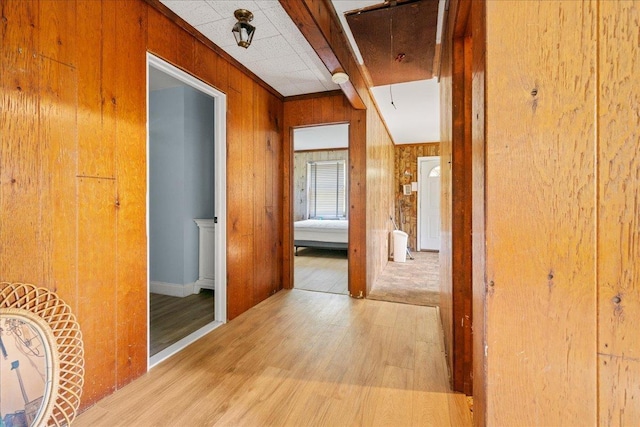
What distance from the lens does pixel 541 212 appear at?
64 centimetres

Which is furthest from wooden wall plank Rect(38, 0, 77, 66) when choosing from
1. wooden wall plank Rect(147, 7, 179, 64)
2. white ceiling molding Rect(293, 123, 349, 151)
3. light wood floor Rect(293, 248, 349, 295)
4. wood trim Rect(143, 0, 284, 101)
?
white ceiling molding Rect(293, 123, 349, 151)

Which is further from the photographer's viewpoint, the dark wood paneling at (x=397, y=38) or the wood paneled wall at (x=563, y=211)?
the dark wood paneling at (x=397, y=38)

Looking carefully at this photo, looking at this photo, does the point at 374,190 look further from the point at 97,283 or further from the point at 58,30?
the point at 58,30

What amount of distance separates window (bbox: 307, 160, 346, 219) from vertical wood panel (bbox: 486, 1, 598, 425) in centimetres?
670

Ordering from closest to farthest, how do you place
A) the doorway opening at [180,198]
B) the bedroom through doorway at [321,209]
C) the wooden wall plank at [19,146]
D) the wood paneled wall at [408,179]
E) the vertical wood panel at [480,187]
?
the vertical wood panel at [480,187], the wooden wall plank at [19,146], the doorway opening at [180,198], the bedroom through doorway at [321,209], the wood paneled wall at [408,179]

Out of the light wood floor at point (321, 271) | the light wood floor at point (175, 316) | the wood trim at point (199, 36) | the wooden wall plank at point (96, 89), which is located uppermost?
the wood trim at point (199, 36)

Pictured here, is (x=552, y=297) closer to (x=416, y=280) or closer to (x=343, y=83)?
(x=343, y=83)

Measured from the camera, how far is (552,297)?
2.08ft

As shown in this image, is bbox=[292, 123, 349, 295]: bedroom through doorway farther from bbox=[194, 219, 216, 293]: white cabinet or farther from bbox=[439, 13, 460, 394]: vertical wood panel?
bbox=[439, 13, 460, 394]: vertical wood panel

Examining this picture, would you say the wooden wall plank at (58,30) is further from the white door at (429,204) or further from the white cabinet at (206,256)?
the white door at (429,204)

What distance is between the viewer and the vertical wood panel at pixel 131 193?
166cm

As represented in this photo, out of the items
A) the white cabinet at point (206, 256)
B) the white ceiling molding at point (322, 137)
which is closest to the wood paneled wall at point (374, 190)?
the white ceiling molding at point (322, 137)

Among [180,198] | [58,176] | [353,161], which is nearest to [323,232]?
[353,161]

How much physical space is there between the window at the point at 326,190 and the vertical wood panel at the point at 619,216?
6.75 m
